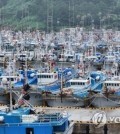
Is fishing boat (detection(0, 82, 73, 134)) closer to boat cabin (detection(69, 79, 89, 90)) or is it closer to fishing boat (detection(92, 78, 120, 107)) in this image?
fishing boat (detection(92, 78, 120, 107))

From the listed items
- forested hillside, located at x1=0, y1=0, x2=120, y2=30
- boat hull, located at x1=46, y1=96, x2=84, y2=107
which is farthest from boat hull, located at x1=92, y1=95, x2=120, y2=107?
forested hillside, located at x1=0, y1=0, x2=120, y2=30

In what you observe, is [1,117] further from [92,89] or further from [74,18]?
[74,18]

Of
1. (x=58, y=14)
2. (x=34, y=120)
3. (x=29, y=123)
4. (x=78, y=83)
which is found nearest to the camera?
(x=29, y=123)

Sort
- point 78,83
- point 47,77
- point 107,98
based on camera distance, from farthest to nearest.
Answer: point 47,77, point 78,83, point 107,98

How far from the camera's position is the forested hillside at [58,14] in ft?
557

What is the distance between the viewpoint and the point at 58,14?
170 meters

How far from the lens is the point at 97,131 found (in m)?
37.9

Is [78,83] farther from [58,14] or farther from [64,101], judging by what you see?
[58,14]

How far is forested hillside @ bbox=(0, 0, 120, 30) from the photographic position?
557ft

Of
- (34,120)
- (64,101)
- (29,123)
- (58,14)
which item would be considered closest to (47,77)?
(64,101)

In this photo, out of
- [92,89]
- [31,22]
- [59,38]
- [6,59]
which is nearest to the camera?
[92,89]

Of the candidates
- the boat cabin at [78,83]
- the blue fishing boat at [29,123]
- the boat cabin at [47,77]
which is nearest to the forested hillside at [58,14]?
the boat cabin at [47,77]

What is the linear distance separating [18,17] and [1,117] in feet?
493

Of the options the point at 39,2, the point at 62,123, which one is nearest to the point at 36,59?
the point at 62,123
